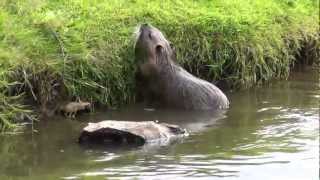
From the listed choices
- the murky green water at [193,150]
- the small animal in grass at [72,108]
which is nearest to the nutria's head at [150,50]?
the murky green water at [193,150]

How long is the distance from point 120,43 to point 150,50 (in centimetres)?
37

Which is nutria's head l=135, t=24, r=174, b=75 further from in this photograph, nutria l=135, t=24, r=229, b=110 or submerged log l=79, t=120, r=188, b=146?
submerged log l=79, t=120, r=188, b=146

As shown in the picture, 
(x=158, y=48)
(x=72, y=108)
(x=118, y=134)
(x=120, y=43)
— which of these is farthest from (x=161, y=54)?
(x=118, y=134)

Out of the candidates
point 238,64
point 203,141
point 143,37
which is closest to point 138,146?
point 203,141

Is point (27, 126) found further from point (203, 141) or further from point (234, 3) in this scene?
point (234, 3)

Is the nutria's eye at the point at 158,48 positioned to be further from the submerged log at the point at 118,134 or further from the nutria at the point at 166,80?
the submerged log at the point at 118,134

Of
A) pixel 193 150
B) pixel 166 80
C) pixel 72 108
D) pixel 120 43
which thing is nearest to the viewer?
pixel 193 150

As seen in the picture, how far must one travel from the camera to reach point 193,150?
6465 millimetres

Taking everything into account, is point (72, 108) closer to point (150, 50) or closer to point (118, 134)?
point (118, 134)

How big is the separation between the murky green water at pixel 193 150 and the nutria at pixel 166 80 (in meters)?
0.21

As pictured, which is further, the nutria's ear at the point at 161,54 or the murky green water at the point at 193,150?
the nutria's ear at the point at 161,54

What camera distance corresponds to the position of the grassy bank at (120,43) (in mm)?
7289

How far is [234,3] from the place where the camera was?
35.1 feet

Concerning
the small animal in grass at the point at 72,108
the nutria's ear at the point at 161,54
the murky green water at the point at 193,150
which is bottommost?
the murky green water at the point at 193,150
